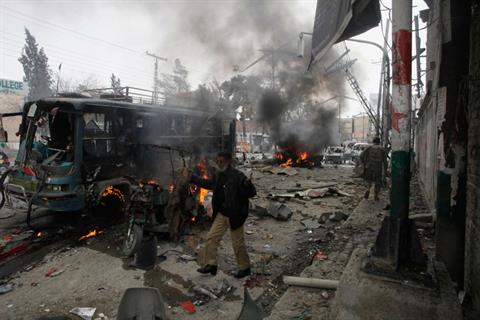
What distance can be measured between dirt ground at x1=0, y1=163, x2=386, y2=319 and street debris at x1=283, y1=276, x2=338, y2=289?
10cm

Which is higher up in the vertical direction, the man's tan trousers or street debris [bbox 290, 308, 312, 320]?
the man's tan trousers

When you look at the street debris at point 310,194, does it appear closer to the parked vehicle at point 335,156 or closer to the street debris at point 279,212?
the street debris at point 279,212

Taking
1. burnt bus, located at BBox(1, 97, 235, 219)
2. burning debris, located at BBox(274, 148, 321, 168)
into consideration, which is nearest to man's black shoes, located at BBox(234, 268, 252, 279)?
burnt bus, located at BBox(1, 97, 235, 219)

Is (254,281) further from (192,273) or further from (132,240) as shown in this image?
(132,240)

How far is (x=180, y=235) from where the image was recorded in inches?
241

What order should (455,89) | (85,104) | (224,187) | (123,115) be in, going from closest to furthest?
(455,89), (224,187), (85,104), (123,115)

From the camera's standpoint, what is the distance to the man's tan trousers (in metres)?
4.44

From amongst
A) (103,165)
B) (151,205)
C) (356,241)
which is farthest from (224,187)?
(103,165)

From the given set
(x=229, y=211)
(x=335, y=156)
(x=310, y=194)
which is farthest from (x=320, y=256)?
(x=335, y=156)

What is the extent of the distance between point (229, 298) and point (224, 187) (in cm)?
142

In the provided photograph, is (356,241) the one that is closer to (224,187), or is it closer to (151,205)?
(224,187)

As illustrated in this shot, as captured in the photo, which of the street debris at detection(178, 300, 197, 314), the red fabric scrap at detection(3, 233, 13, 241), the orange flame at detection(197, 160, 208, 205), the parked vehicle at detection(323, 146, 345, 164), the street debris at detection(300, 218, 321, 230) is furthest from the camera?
the parked vehicle at detection(323, 146, 345, 164)

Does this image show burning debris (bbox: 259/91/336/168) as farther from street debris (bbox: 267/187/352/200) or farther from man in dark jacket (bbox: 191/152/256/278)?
man in dark jacket (bbox: 191/152/256/278)

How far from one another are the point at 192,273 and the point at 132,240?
4.44ft
